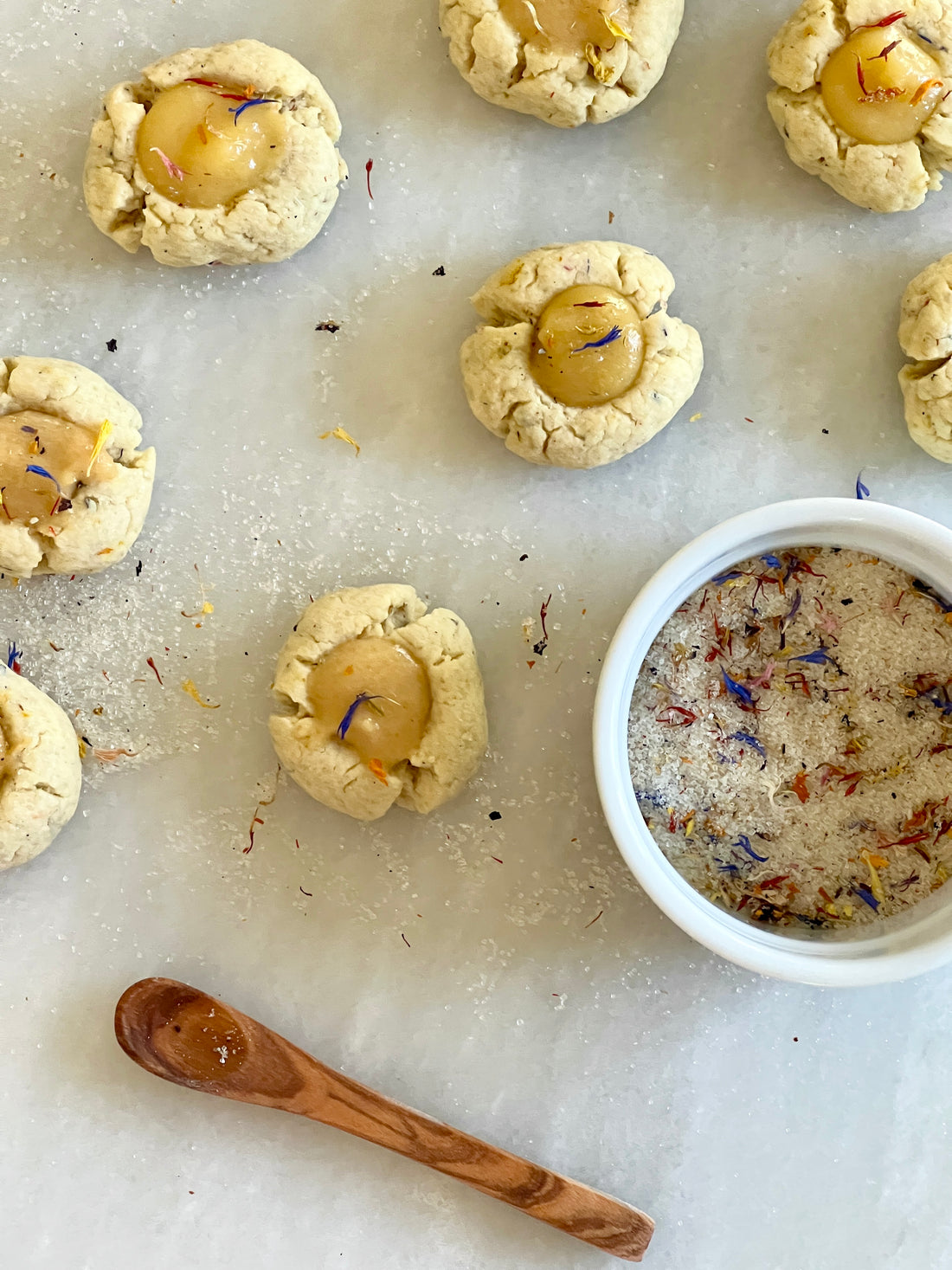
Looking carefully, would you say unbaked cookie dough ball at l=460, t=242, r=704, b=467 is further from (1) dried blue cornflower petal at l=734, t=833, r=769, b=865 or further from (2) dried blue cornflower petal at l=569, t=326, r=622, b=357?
(1) dried blue cornflower petal at l=734, t=833, r=769, b=865

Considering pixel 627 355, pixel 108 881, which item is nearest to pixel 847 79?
pixel 627 355

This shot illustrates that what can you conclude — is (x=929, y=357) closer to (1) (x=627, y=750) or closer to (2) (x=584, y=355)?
(2) (x=584, y=355)

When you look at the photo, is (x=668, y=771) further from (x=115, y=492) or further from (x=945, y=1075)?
(x=115, y=492)

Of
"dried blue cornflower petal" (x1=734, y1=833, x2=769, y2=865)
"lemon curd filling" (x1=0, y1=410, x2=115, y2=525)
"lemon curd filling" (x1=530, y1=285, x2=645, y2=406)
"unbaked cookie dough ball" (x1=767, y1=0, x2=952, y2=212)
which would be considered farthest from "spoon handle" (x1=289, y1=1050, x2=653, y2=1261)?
"unbaked cookie dough ball" (x1=767, y1=0, x2=952, y2=212)

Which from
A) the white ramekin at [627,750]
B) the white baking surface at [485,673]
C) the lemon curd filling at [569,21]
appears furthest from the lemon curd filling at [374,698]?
the lemon curd filling at [569,21]

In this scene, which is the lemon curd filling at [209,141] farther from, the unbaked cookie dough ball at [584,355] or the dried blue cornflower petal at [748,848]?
the dried blue cornflower petal at [748,848]
